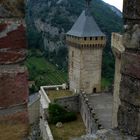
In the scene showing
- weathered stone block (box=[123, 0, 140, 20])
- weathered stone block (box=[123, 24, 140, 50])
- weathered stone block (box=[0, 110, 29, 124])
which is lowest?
weathered stone block (box=[0, 110, 29, 124])

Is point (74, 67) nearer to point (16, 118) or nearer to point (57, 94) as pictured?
point (57, 94)

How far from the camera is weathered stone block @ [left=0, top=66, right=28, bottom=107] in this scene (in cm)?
273

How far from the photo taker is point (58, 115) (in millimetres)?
23125

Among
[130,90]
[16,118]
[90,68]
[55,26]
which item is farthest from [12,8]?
[55,26]

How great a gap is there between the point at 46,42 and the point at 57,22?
4485mm

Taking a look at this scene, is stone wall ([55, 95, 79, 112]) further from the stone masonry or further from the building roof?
the stone masonry

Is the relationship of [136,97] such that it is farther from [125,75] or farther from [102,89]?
[102,89]

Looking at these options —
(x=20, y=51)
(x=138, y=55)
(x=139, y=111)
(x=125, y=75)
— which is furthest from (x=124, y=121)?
(x=20, y=51)

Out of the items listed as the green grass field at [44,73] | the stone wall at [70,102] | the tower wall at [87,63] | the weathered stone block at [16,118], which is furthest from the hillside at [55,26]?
the weathered stone block at [16,118]

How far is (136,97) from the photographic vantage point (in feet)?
10.9

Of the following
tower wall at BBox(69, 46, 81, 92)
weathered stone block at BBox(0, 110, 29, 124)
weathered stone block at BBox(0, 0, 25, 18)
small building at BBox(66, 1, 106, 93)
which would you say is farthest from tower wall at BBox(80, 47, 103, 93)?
weathered stone block at BBox(0, 0, 25, 18)

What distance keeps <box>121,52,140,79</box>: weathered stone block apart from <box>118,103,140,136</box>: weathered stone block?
304mm

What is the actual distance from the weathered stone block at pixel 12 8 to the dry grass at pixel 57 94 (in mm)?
21725

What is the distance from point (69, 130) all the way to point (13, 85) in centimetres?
1892
